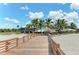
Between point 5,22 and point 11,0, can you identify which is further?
point 5,22

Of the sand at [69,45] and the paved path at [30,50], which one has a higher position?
the paved path at [30,50]

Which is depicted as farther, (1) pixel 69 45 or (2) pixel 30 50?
(1) pixel 69 45

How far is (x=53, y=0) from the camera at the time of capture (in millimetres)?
4734

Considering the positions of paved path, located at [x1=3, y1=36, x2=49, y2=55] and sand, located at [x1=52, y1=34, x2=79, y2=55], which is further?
sand, located at [x1=52, y1=34, x2=79, y2=55]

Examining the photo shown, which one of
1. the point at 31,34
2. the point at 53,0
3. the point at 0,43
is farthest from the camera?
the point at 31,34

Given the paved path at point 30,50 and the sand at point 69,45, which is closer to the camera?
the paved path at point 30,50

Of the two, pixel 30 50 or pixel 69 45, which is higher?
pixel 30 50

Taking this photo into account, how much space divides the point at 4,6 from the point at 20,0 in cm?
80
